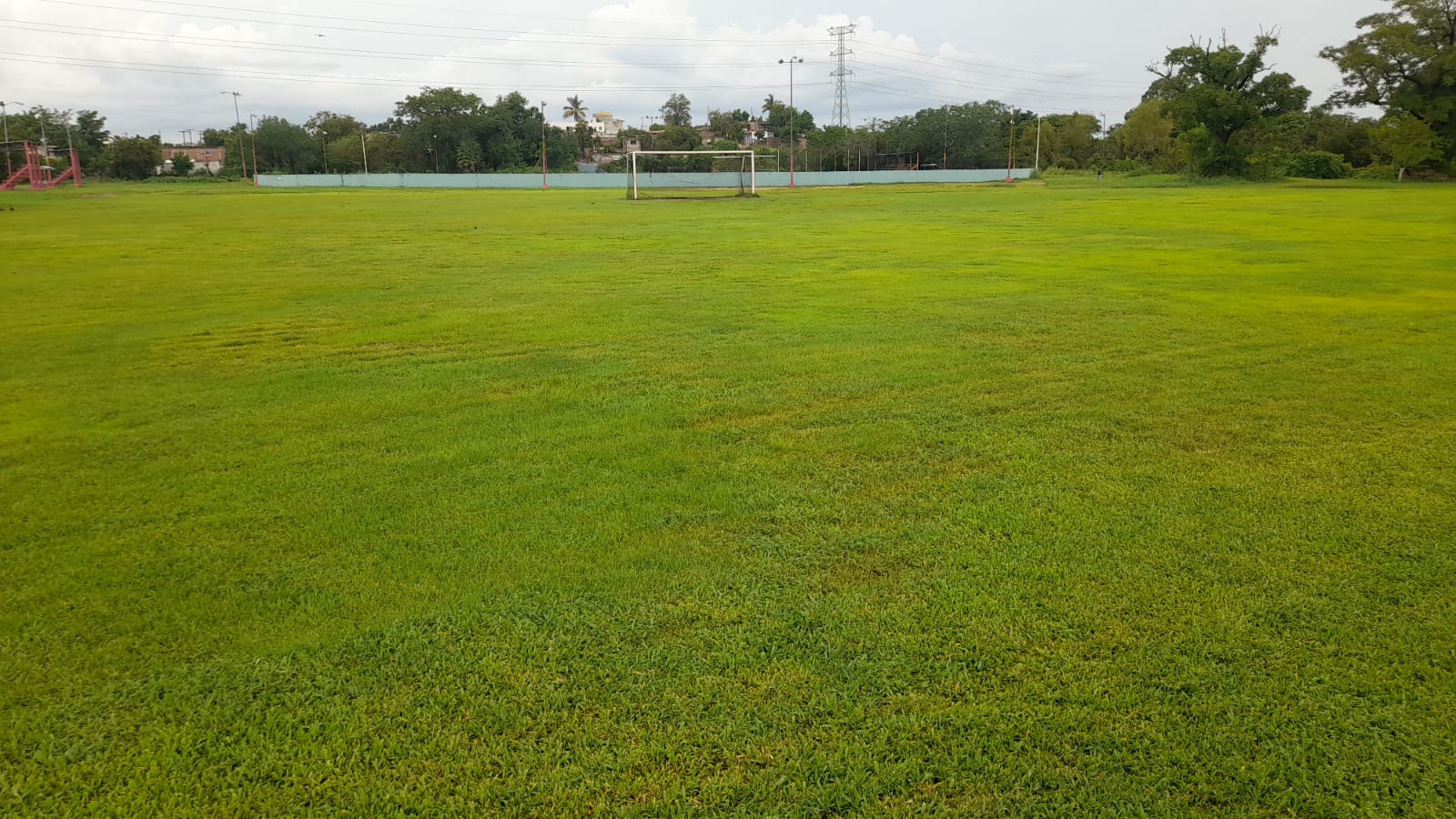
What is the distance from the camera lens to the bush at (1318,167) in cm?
5234

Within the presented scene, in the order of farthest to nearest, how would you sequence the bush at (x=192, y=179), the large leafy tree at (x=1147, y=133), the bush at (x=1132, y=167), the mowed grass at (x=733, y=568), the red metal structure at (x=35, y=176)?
1. the large leafy tree at (x=1147, y=133)
2. the bush at (x=192, y=179)
3. the bush at (x=1132, y=167)
4. the red metal structure at (x=35, y=176)
5. the mowed grass at (x=733, y=568)

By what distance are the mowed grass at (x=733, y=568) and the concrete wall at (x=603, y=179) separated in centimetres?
5508

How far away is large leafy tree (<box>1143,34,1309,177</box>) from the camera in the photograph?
52.5m

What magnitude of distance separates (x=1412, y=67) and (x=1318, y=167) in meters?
7.55

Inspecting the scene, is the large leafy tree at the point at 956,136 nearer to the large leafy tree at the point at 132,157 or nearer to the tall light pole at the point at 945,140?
the tall light pole at the point at 945,140

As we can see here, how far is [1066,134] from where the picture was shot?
8350 centimetres

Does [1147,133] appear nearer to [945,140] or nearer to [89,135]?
[945,140]

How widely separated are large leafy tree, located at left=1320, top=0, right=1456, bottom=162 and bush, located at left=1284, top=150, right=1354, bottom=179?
3194mm

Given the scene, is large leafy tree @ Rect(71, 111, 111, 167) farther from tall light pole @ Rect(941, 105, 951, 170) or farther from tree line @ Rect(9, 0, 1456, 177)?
tall light pole @ Rect(941, 105, 951, 170)

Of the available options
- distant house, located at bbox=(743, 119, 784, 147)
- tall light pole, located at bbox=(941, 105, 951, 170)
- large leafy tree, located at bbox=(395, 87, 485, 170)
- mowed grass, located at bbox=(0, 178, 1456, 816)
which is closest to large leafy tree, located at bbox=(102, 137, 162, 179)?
large leafy tree, located at bbox=(395, 87, 485, 170)

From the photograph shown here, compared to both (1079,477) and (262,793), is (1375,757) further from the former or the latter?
(262,793)

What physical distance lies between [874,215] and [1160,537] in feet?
76.6

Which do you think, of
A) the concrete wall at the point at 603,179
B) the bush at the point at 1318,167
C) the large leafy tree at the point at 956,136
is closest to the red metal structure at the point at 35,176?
the concrete wall at the point at 603,179

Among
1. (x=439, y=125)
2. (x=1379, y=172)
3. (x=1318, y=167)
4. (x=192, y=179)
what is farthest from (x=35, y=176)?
(x=1379, y=172)
